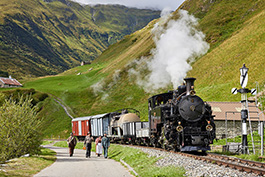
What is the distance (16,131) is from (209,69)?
5996 centimetres

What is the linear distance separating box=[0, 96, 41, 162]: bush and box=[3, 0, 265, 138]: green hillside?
40507 mm

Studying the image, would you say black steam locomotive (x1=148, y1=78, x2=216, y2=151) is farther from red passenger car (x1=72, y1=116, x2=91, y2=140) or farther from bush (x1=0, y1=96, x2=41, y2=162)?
red passenger car (x1=72, y1=116, x2=91, y2=140)

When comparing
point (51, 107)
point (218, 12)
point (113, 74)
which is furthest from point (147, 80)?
point (218, 12)

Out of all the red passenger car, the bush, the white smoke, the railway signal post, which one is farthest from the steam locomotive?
the white smoke

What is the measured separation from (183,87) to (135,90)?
72219mm

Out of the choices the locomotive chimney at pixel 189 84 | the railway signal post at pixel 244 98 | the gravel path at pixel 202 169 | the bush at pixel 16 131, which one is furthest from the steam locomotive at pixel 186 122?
the bush at pixel 16 131

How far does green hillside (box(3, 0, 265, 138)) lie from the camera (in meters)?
66.1

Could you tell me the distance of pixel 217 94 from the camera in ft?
202

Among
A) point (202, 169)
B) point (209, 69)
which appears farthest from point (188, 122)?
point (209, 69)

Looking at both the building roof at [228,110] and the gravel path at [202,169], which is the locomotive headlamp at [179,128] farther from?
the building roof at [228,110]

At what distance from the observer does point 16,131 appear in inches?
907

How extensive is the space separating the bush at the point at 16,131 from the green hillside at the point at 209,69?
40.5 metres

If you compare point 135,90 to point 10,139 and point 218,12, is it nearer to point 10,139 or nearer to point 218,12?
point 218,12

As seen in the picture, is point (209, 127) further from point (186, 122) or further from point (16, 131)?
point (16, 131)
